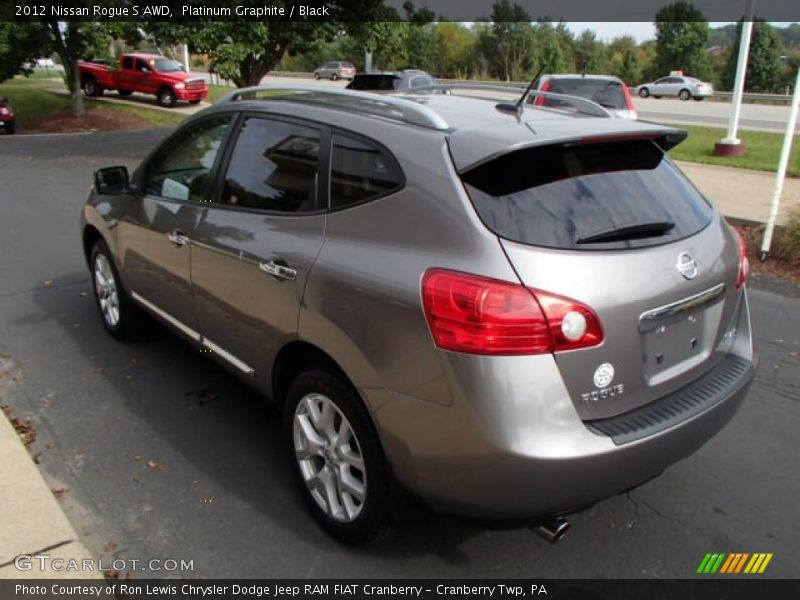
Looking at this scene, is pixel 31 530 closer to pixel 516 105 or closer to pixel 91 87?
pixel 516 105

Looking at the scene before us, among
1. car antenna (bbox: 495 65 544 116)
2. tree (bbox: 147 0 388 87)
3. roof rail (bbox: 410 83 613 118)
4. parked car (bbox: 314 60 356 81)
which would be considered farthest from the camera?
parked car (bbox: 314 60 356 81)

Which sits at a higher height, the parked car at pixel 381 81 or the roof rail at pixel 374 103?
the parked car at pixel 381 81

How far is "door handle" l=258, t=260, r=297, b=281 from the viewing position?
9.11 ft

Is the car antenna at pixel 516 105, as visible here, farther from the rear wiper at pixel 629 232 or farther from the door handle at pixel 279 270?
the door handle at pixel 279 270

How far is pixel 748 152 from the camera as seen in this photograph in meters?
14.9

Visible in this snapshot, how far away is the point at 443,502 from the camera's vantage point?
2330mm

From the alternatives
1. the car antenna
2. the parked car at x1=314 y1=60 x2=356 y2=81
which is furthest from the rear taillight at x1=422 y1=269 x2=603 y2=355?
the parked car at x1=314 y1=60 x2=356 y2=81

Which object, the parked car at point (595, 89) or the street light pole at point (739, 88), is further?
the parked car at point (595, 89)

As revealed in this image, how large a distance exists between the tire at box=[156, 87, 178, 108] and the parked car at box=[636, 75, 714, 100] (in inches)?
1325

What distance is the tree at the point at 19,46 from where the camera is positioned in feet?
61.7

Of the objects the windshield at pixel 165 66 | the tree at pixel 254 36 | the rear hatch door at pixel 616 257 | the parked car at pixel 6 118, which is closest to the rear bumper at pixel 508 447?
the rear hatch door at pixel 616 257

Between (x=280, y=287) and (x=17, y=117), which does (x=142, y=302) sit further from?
(x=17, y=117)

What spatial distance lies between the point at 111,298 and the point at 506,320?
141 inches

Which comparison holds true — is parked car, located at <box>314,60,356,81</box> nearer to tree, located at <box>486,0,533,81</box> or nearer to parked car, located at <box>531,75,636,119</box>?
tree, located at <box>486,0,533,81</box>
